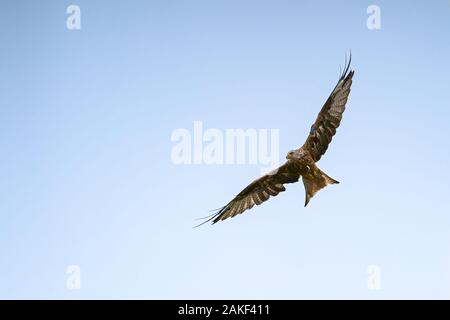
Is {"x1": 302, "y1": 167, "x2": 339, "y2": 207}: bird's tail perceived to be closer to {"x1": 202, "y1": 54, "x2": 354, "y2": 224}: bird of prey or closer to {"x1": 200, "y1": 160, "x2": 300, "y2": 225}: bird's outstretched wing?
{"x1": 202, "y1": 54, "x2": 354, "y2": 224}: bird of prey

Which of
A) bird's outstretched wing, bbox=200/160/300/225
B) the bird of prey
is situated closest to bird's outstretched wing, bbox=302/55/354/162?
the bird of prey

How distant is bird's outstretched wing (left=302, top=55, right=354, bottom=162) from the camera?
11.7m

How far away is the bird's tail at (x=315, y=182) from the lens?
1156cm

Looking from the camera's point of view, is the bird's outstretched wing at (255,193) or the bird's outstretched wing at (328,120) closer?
the bird's outstretched wing at (328,120)

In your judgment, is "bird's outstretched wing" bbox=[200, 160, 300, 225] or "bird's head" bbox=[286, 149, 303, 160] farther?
"bird's outstretched wing" bbox=[200, 160, 300, 225]

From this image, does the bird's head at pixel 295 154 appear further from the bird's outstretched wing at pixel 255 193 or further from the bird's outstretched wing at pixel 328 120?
the bird's outstretched wing at pixel 255 193

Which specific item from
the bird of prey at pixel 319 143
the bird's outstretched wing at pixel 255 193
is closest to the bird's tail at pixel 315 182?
the bird of prey at pixel 319 143

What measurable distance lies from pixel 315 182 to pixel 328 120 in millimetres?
1214

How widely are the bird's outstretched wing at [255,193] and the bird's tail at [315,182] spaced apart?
0.77 metres

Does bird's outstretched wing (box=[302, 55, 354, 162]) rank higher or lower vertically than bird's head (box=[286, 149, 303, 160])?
higher

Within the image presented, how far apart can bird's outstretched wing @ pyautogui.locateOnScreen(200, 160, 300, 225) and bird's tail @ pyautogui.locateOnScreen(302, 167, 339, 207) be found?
2.53 feet
